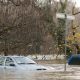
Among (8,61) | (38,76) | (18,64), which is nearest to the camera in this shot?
(38,76)

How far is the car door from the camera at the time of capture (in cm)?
1997

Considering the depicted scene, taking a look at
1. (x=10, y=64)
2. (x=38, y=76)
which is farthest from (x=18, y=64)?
(x=38, y=76)

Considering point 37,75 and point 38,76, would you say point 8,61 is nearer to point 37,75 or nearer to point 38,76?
point 37,75

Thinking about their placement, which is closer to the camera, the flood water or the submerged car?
the flood water

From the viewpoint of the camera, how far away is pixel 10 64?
20.3 m

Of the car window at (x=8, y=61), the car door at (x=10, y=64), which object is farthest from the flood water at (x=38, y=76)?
the car window at (x=8, y=61)

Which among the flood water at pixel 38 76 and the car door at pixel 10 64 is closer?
the flood water at pixel 38 76

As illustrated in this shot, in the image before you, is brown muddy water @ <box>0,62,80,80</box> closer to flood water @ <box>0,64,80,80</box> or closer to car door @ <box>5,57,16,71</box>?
flood water @ <box>0,64,80,80</box>

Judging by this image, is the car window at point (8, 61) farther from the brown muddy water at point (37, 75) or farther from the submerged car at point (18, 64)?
the brown muddy water at point (37, 75)

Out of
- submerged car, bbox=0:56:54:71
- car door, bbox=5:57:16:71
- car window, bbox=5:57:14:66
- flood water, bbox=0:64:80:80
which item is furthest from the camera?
car window, bbox=5:57:14:66

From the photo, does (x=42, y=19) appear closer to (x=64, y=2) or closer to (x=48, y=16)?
(x=48, y=16)

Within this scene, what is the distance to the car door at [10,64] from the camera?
20.0 m

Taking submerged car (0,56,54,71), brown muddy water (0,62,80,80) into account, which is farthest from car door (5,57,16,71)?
brown muddy water (0,62,80,80)

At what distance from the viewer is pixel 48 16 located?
3572cm
